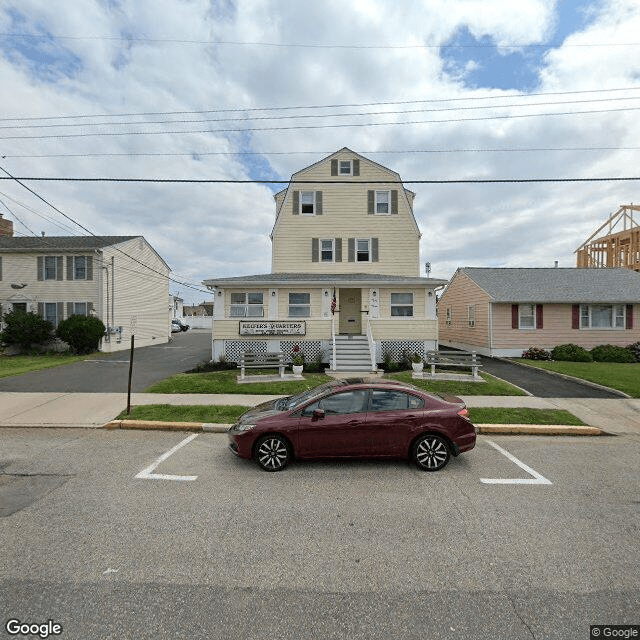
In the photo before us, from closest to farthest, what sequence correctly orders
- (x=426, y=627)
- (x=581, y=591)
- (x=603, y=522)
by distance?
(x=426, y=627), (x=581, y=591), (x=603, y=522)

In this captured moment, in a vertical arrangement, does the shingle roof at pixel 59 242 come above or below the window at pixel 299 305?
above

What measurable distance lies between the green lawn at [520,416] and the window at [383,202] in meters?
13.3

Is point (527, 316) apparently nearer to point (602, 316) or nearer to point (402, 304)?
point (602, 316)

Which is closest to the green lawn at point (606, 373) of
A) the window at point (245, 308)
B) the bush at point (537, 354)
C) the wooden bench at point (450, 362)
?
the bush at point (537, 354)

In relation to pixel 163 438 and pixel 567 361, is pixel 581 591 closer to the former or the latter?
pixel 163 438

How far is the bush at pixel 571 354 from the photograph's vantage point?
18438mm

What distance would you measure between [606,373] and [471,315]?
9.16 meters

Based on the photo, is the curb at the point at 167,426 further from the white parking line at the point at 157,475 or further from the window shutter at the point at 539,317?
the window shutter at the point at 539,317

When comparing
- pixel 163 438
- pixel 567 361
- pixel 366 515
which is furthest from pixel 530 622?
pixel 567 361

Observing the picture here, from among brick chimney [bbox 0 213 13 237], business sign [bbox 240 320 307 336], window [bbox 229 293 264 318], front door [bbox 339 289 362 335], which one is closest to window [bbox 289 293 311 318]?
business sign [bbox 240 320 307 336]

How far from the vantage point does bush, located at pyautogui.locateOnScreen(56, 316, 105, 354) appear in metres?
20.8

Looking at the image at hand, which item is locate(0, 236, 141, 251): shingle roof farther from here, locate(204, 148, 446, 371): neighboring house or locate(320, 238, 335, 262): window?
locate(320, 238, 335, 262): window

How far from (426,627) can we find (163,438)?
6.27 m

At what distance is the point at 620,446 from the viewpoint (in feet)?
23.2
